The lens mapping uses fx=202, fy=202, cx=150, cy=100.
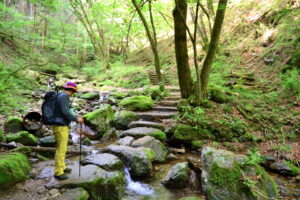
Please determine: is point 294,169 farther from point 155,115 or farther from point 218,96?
point 155,115

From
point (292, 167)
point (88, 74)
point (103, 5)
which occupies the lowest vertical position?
point (292, 167)

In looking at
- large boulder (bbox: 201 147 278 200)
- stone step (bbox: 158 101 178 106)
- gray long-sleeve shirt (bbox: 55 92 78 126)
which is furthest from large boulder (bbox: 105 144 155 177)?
stone step (bbox: 158 101 178 106)

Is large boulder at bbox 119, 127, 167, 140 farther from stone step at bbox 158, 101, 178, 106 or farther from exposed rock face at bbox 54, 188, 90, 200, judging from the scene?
exposed rock face at bbox 54, 188, 90, 200

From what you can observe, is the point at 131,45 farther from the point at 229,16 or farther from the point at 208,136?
the point at 208,136

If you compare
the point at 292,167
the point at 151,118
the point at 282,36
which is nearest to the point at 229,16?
the point at 282,36

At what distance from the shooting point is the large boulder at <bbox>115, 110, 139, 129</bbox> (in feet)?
27.1

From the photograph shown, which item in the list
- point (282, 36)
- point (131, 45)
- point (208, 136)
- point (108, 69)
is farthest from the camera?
point (131, 45)

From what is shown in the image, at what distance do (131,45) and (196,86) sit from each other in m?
32.2

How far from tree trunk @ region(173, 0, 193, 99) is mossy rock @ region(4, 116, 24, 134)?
20.1 ft

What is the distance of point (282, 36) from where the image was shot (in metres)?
11.8

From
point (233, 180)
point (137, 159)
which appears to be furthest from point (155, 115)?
point (233, 180)

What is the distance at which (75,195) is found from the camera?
3.63 m

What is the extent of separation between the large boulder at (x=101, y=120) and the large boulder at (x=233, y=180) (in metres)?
4.55

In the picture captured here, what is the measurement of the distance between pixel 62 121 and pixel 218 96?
6.48 meters
